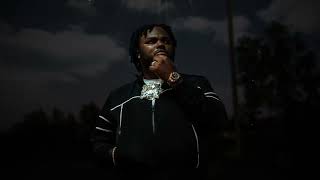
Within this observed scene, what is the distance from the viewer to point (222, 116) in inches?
81.4

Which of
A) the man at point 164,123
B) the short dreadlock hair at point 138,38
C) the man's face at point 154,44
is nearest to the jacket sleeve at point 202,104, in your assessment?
the man at point 164,123

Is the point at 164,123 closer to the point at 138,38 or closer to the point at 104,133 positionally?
the point at 104,133

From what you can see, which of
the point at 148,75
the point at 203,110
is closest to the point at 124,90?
the point at 148,75

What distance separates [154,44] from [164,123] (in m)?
0.48

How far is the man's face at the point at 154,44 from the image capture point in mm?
2253

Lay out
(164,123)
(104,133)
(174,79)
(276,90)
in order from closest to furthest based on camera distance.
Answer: (174,79)
(164,123)
(104,133)
(276,90)

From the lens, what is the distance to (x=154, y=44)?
229cm

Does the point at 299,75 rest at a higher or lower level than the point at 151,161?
lower

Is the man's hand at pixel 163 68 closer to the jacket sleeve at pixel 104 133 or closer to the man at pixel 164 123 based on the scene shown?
the man at pixel 164 123

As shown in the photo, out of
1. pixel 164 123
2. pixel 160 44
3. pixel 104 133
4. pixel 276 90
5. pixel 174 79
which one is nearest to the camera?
pixel 174 79

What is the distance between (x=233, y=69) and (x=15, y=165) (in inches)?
480

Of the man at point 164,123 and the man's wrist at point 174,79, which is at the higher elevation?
the man's wrist at point 174,79

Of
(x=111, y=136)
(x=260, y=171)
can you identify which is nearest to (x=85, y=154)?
(x=260, y=171)

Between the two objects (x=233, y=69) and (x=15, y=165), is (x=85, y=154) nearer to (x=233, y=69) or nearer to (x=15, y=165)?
(x=15, y=165)
